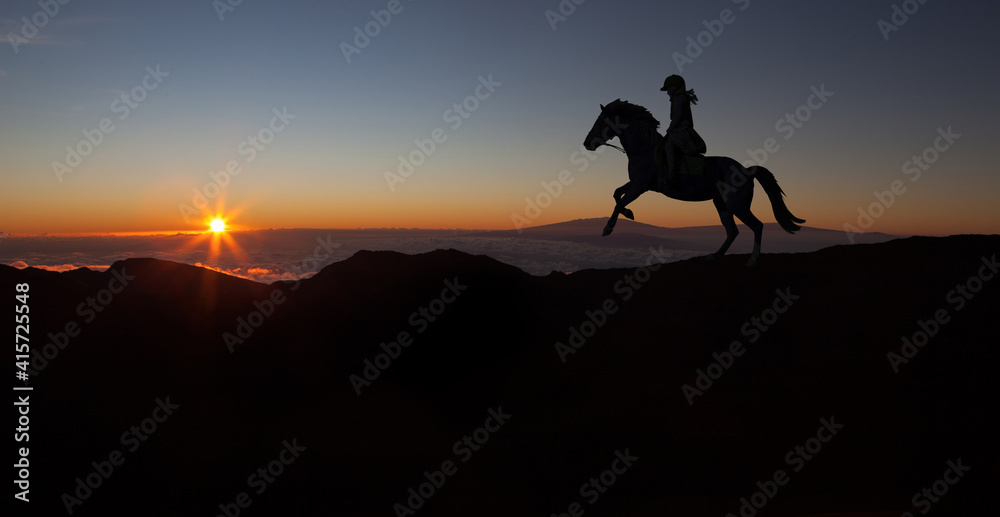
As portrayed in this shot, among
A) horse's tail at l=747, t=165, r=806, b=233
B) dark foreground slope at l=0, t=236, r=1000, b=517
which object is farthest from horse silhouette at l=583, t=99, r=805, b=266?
dark foreground slope at l=0, t=236, r=1000, b=517

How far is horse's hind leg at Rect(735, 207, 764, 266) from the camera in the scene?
12523mm

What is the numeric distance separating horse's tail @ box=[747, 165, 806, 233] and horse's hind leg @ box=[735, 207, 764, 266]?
0.45 meters

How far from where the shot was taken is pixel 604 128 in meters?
12.8

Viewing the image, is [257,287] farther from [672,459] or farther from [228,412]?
[672,459]

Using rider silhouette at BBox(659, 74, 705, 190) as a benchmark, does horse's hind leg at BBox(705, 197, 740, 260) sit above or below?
below

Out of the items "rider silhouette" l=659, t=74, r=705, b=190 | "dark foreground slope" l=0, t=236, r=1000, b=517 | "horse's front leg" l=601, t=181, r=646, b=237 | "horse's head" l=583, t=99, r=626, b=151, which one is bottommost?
"dark foreground slope" l=0, t=236, r=1000, b=517

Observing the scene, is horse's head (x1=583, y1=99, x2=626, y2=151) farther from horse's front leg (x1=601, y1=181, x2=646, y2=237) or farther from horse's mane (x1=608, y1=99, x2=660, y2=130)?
horse's front leg (x1=601, y1=181, x2=646, y2=237)

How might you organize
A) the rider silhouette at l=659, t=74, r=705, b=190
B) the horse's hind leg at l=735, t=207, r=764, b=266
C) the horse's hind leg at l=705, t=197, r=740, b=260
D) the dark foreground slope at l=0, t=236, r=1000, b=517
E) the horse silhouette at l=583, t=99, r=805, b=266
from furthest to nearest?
the horse's hind leg at l=705, t=197, r=740, b=260 → the horse's hind leg at l=735, t=207, r=764, b=266 → the horse silhouette at l=583, t=99, r=805, b=266 → the rider silhouette at l=659, t=74, r=705, b=190 → the dark foreground slope at l=0, t=236, r=1000, b=517

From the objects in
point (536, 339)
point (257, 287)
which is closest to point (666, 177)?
point (536, 339)

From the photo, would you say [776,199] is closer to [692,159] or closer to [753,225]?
[753,225]

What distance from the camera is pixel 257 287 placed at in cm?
1655

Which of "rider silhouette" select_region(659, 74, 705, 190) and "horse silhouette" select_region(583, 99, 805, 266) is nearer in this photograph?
"rider silhouette" select_region(659, 74, 705, 190)

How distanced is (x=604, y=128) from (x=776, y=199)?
14.0 ft

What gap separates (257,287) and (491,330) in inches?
332
